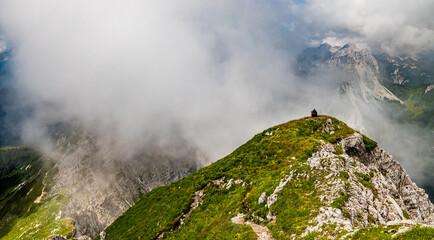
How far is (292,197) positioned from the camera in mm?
29141

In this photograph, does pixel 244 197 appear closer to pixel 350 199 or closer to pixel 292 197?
pixel 292 197

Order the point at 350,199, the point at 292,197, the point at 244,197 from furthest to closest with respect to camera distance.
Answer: the point at 244,197 → the point at 292,197 → the point at 350,199

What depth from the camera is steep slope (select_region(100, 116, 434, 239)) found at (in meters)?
24.0

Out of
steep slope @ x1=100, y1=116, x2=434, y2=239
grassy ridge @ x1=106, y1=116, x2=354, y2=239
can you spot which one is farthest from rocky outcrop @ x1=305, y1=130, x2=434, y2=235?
grassy ridge @ x1=106, y1=116, x2=354, y2=239

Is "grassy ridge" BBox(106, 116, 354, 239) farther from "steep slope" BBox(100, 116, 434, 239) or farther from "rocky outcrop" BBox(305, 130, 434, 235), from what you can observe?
"rocky outcrop" BBox(305, 130, 434, 235)

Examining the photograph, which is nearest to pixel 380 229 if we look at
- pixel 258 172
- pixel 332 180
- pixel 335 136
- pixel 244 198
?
pixel 332 180

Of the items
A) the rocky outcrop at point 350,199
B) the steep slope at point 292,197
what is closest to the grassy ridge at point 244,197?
the steep slope at point 292,197

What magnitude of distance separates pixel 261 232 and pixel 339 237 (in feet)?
31.9

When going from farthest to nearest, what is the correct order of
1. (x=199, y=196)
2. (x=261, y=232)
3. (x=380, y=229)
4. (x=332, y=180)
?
1. (x=199, y=196)
2. (x=332, y=180)
3. (x=261, y=232)
4. (x=380, y=229)

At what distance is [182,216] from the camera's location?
4369 centimetres

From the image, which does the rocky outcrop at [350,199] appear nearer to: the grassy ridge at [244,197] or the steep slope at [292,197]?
the steep slope at [292,197]

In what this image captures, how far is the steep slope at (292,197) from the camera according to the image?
78.7 ft

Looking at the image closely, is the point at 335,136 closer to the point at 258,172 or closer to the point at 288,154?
the point at 288,154

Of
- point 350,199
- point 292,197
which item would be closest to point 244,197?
point 292,197
